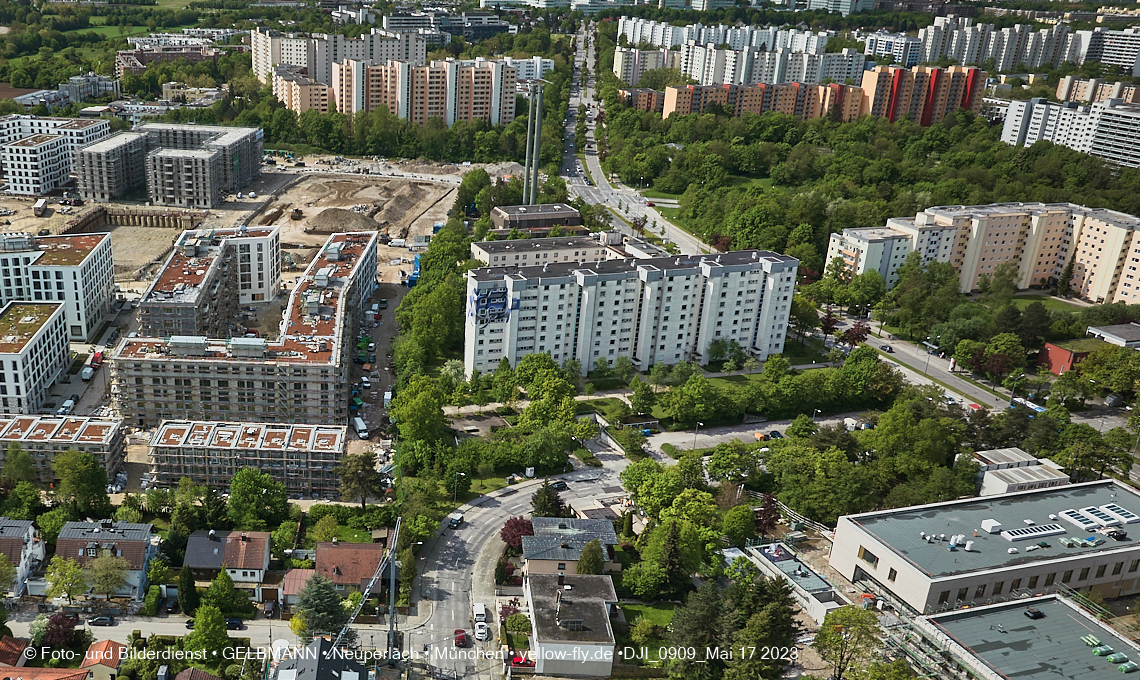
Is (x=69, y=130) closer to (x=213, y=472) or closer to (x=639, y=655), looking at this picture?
(x=213, y=472)

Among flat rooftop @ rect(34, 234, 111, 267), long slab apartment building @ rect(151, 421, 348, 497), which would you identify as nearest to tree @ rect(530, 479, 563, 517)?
long slab apartment building @ rect(151, 421, 348, 497)

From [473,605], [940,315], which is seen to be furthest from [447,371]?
[940,315]

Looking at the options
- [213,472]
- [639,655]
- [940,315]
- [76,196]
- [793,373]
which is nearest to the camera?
[639,655]

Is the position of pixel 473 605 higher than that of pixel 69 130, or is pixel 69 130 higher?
pixel 69 130

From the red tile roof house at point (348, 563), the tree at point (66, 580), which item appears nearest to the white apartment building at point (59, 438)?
the tree at point (66, 580)

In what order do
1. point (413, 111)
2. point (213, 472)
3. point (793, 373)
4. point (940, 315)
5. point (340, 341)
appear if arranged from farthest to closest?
point (413, 111) < point (940, 315) < point (793, 373) < point (340, 341) < point (213, 472)

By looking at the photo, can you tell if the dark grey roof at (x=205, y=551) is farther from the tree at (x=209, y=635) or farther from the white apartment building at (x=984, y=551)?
the white apartment building at (x=984, y=551)
